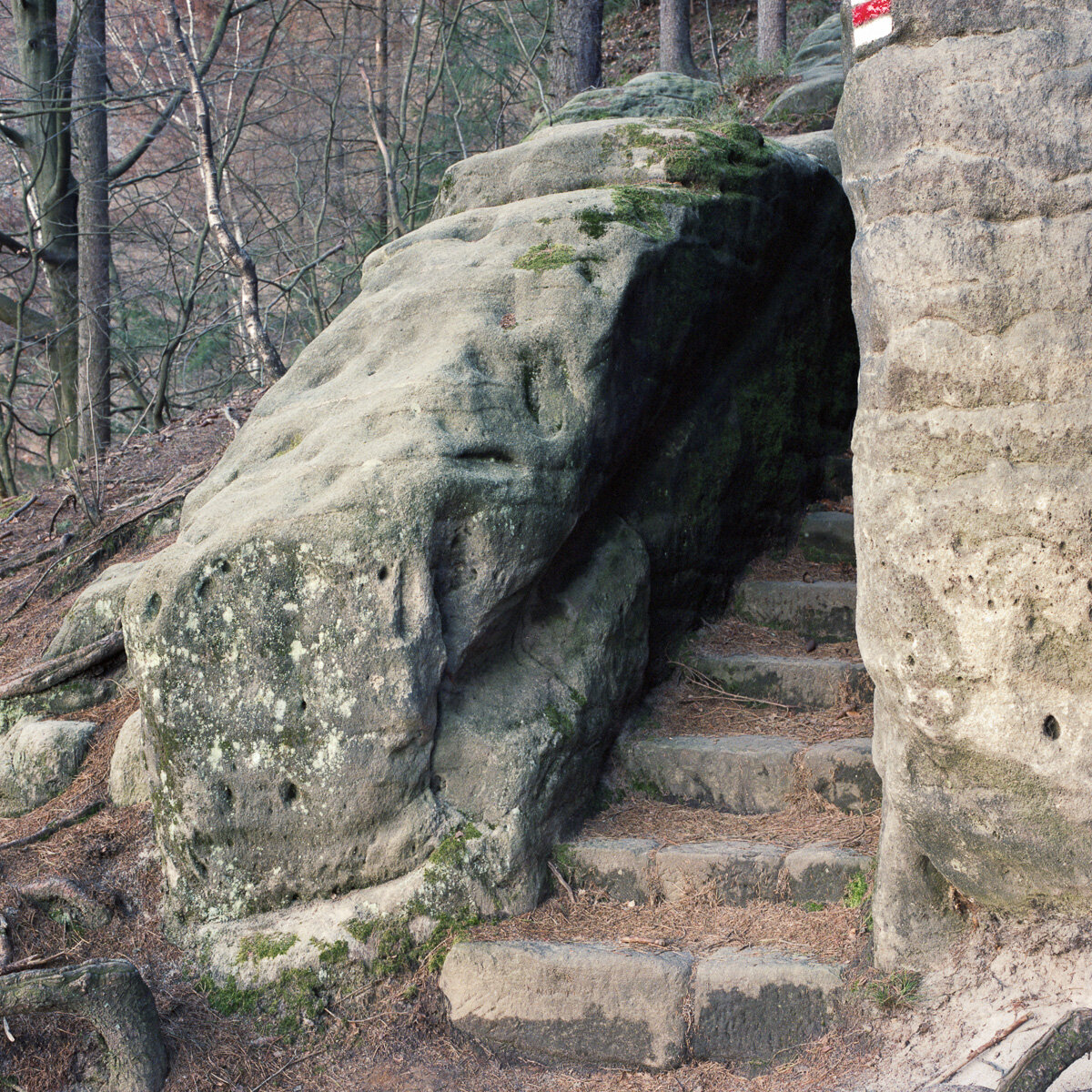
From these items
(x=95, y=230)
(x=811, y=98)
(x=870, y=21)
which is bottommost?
(x=870, y=21)

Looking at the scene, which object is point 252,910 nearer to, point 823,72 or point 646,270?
point 646,270

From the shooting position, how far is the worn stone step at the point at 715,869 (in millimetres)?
3566

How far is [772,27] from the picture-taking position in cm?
1303

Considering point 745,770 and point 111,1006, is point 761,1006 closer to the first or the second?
point 745,770

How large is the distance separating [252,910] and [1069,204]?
364 cm

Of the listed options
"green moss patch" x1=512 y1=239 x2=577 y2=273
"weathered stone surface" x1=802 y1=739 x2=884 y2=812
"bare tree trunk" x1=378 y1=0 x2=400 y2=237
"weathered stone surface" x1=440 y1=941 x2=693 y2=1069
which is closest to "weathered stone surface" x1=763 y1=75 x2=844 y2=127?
"bare tree trunk" x1=378 y1=0 x2=400 y2=237

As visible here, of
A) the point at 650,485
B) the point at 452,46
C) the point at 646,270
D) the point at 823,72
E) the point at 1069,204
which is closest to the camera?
the point at 1069,204

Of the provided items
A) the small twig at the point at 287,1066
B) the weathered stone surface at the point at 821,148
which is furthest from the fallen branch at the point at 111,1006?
the weathered stone surface at the point at 821,148

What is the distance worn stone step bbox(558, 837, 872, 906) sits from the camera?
3.57m

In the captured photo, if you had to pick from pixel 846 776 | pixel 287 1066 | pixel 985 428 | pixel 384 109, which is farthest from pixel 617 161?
pixel 384 109

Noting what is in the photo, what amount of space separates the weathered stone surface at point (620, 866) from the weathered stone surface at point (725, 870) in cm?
6

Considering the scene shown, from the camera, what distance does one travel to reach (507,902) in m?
3.69

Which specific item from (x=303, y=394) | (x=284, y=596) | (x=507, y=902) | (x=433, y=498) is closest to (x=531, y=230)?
(x=303, y=394)

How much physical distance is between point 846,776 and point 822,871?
1.63ft
